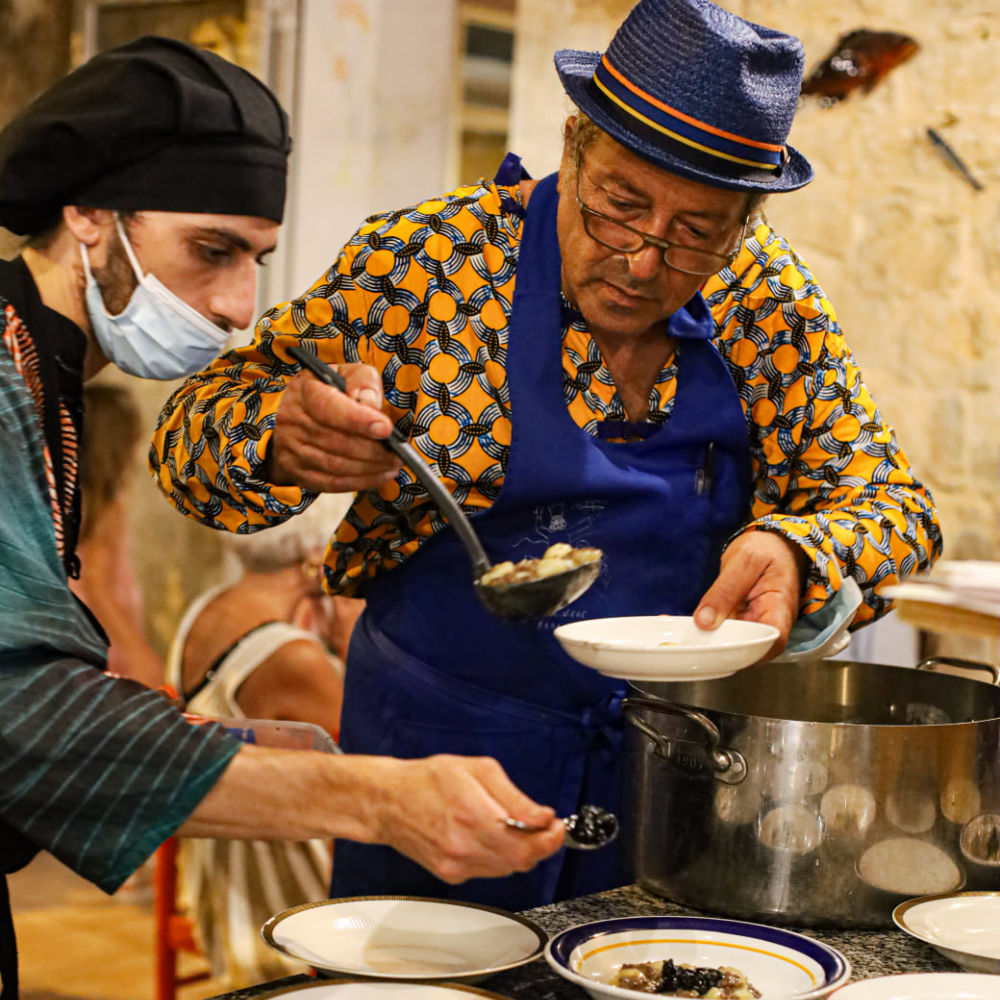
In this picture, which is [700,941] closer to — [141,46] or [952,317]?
[141,46]

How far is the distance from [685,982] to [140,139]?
3.79 ft

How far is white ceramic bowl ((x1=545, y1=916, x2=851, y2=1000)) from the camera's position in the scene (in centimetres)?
126

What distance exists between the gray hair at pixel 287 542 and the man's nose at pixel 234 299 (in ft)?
6.11

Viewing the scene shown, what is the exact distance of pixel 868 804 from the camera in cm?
136

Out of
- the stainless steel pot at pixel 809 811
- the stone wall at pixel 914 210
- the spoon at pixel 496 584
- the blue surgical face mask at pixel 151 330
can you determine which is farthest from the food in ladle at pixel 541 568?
the stone wall at pixel 914 210

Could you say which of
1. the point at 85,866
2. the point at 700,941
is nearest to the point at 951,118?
the point at 700,941

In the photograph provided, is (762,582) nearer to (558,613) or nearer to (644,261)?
(558,613)

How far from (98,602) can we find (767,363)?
8.65ft

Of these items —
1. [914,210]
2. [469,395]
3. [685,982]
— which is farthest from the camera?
[914,210]

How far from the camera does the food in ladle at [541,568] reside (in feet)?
4.61

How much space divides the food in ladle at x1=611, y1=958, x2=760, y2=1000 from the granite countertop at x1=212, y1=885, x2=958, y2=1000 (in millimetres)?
56

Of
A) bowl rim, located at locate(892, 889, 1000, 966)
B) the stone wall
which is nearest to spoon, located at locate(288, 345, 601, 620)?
bowl rim, located at locate(892, 889, 1000, 966)

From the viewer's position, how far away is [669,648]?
4.48 ft

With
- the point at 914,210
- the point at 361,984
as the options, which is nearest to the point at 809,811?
the point at 361,984
